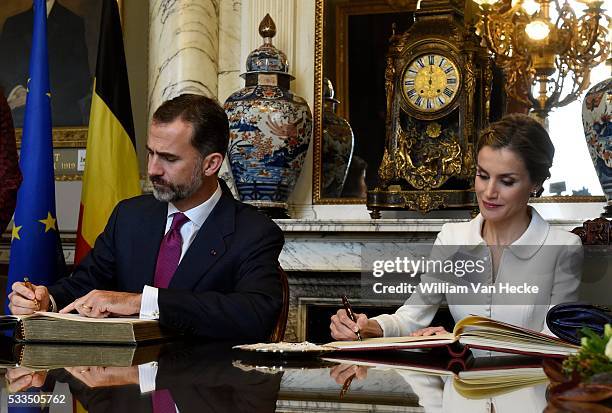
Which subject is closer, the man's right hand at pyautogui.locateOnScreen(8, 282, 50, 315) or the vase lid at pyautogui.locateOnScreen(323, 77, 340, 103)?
the man's right hand at pyautogui.locateOnScreen(8, 282, 50, 315)

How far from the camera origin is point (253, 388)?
5.19 feet

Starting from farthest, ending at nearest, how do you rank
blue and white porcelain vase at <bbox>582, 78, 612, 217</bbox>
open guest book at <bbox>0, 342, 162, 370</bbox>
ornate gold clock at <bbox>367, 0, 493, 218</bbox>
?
ornate gold clock at <bbox>367, 0, 493, 218</bbox> < blue and white porcelain vase at <bbox>582, 78, 612, 217</bbox> < open guest book at <bbox>0, 342, 162, 370</bbox>

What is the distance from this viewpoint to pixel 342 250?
16.5ft

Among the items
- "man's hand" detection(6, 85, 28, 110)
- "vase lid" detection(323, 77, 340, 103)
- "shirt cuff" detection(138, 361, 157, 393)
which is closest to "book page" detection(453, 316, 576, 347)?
"shirt cuff" detection(138, 361, 157, 393)

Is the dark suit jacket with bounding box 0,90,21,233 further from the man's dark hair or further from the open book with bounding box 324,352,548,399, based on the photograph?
the open book with bounding box 324,352,548,399

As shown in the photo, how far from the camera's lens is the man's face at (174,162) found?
3.13 m

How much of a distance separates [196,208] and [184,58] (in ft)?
7.12

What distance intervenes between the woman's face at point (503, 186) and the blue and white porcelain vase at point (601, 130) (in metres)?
1.42

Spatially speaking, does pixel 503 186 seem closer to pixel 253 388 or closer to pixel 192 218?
pixel 192 218

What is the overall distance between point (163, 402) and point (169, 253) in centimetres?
173

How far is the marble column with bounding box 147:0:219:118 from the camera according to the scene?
5180 millimetres

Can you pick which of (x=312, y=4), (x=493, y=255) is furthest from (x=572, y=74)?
(x=493, y=255)

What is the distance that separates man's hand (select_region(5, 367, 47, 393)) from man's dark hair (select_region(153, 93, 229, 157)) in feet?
4.76

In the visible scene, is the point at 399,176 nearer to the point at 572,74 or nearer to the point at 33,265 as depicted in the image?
the point at 572,74
